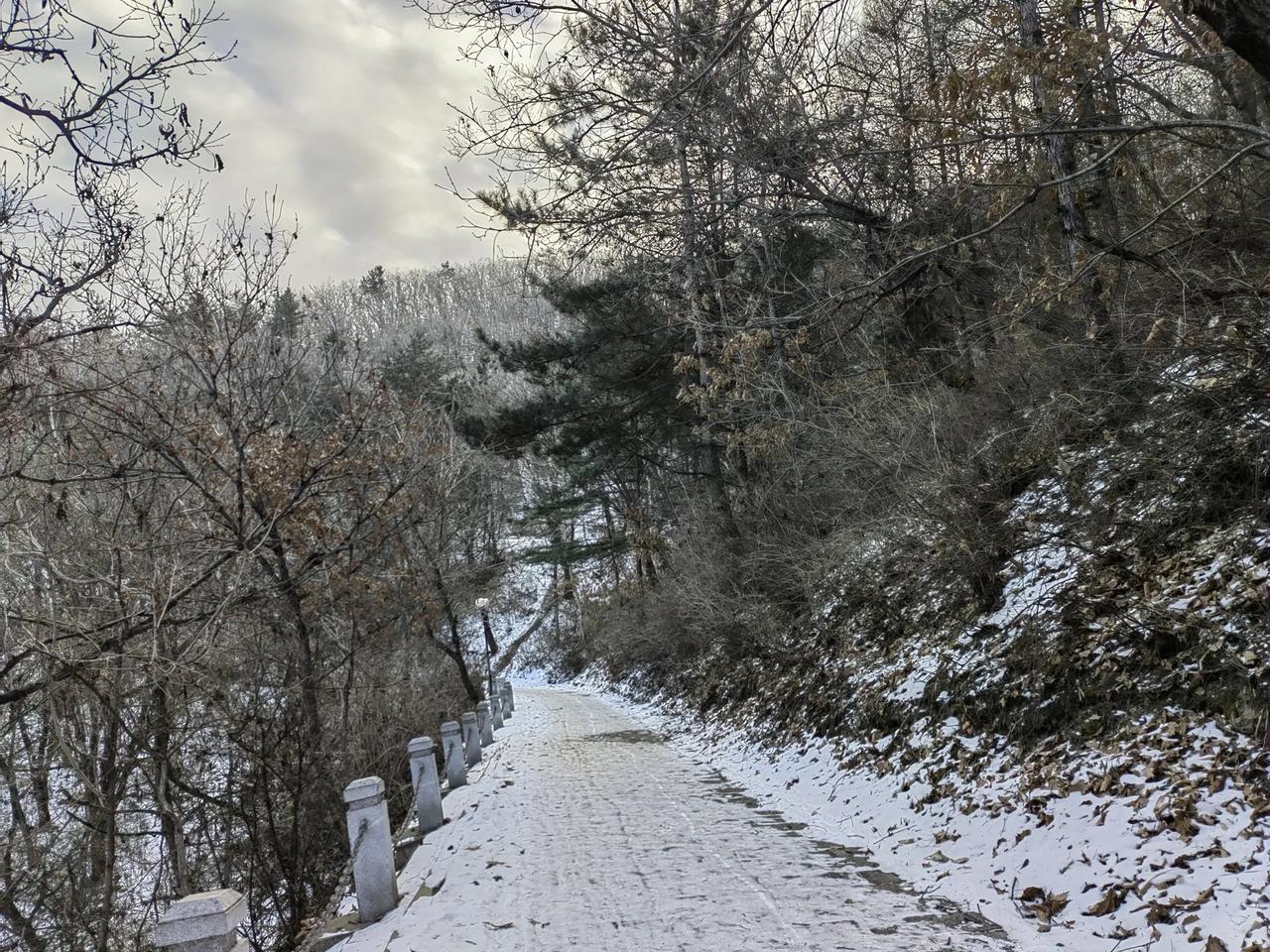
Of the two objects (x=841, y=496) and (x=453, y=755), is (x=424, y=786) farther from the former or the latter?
(x=841, y=496)

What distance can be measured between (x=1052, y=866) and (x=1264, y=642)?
1.84 meters

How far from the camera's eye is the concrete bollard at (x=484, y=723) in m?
13.9

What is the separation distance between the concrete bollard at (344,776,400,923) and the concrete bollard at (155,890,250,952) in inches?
68.9

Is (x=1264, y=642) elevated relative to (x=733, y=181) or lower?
lower

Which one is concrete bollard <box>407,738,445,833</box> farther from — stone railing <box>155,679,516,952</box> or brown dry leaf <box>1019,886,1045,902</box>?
brown dry leaf <box>1019,886,1045,902</box>

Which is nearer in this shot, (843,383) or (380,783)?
(380,783)

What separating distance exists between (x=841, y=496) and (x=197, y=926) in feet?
27.0

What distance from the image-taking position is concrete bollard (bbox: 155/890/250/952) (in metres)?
3.51

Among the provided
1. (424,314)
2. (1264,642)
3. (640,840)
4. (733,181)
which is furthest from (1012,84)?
(424,314)

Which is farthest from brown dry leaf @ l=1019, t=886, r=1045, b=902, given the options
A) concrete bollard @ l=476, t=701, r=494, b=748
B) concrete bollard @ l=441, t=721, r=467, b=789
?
concrete bollard @ l=476, t=701, r=494, b=748

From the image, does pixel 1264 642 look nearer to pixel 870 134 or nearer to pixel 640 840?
pixel 640 840

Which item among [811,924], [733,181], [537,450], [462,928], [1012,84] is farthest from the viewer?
[537,450]

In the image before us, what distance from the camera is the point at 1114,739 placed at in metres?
5.12

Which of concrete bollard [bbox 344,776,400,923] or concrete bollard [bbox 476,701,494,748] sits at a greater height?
concrete bollard [bbox 344,776,400,923]
